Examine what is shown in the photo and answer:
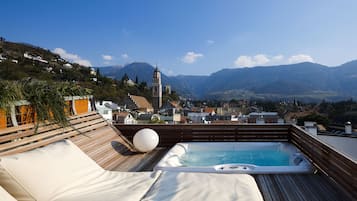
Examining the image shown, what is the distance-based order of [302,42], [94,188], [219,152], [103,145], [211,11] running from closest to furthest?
[94,188]
[103,145]
[219,152]
[211,11]
[302,42]

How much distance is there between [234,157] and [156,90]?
51.1 meters

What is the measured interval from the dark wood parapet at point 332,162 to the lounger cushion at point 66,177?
1667 mm

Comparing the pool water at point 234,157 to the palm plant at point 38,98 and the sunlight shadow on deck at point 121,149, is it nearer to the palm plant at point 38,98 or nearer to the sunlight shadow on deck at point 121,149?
the sunlight shadow on deck at point 121,149

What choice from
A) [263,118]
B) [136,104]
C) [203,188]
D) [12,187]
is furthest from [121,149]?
[136,104]

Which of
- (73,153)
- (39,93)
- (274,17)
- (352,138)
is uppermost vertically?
(274,17)

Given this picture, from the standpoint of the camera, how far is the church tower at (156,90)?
5534 cm

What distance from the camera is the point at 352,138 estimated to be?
7.00 m

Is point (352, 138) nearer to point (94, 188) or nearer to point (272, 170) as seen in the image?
point (272, 170)

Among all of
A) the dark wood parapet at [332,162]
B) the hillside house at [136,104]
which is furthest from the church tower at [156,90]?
the dark wood parapet at [332,162]

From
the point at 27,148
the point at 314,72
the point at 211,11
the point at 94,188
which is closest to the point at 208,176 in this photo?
the point at 94,188

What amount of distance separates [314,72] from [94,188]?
10010 cm

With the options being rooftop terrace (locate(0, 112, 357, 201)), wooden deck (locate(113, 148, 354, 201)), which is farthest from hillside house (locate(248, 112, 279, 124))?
wooden deck (locate(113, 148, 354, 201))

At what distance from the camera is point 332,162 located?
3033 millimetres

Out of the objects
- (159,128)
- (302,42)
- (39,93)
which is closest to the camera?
(39,93)
